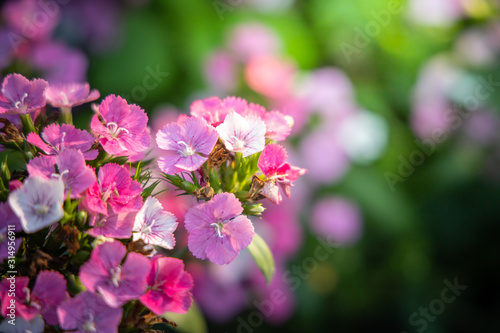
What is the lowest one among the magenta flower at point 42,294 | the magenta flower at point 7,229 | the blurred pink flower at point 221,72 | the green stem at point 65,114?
the blurred pink flower at point 221,72

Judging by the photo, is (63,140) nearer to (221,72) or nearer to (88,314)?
(88,314)

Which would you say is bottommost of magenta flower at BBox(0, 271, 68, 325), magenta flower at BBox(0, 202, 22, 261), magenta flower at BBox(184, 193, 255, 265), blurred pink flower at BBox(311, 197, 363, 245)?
blurred pink flower at BBox(311, 197, 363, 245)

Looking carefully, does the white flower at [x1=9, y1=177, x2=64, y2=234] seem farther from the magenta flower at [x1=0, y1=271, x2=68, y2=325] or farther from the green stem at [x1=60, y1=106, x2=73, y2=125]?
the green stem at [x1=60, y1=106, x2=73, y2=125]

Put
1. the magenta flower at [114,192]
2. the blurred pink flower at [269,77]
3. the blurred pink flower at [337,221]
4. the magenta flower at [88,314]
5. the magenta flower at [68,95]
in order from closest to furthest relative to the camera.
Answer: the magenta flower at [88,314], the magenta flower at [114,192], the magenta flower at [68,95], the blurred pink flower at [269,77], the blurred pink flower at [337,221]

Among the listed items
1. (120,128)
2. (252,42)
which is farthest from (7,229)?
(252,42)

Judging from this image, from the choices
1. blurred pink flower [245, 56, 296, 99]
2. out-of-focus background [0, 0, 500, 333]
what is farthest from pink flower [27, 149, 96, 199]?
blurred pink flower [245, 56, 296, 99]

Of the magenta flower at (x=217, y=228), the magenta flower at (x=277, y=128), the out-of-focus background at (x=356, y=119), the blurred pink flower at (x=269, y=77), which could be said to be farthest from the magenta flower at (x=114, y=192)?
the blurred pink flower at (x=269, y=77)

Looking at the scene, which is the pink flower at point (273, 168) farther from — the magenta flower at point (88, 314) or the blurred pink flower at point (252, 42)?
the blurred pink flower at point (252, 42)

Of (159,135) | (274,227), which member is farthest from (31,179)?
(274,227)

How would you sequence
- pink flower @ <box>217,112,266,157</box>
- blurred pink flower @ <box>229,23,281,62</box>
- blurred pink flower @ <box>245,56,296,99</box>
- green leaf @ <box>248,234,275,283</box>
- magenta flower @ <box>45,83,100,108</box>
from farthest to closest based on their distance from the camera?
blurred pink flower @ <box>229,23,281,62</box>, blurred pink flower @ <box>245,56,296,99</box>, green leaf @ <box>248,234,275,283</box>, magenta flower @ <box>45,83,100,108</box>, pink flower @ <box>217,112,266,157</box>

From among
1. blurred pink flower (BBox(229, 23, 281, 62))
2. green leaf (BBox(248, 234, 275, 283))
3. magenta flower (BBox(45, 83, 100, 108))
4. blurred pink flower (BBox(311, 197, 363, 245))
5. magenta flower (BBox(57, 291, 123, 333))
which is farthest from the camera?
blurred pink flower (BBox(229, 23, 281, 62))
